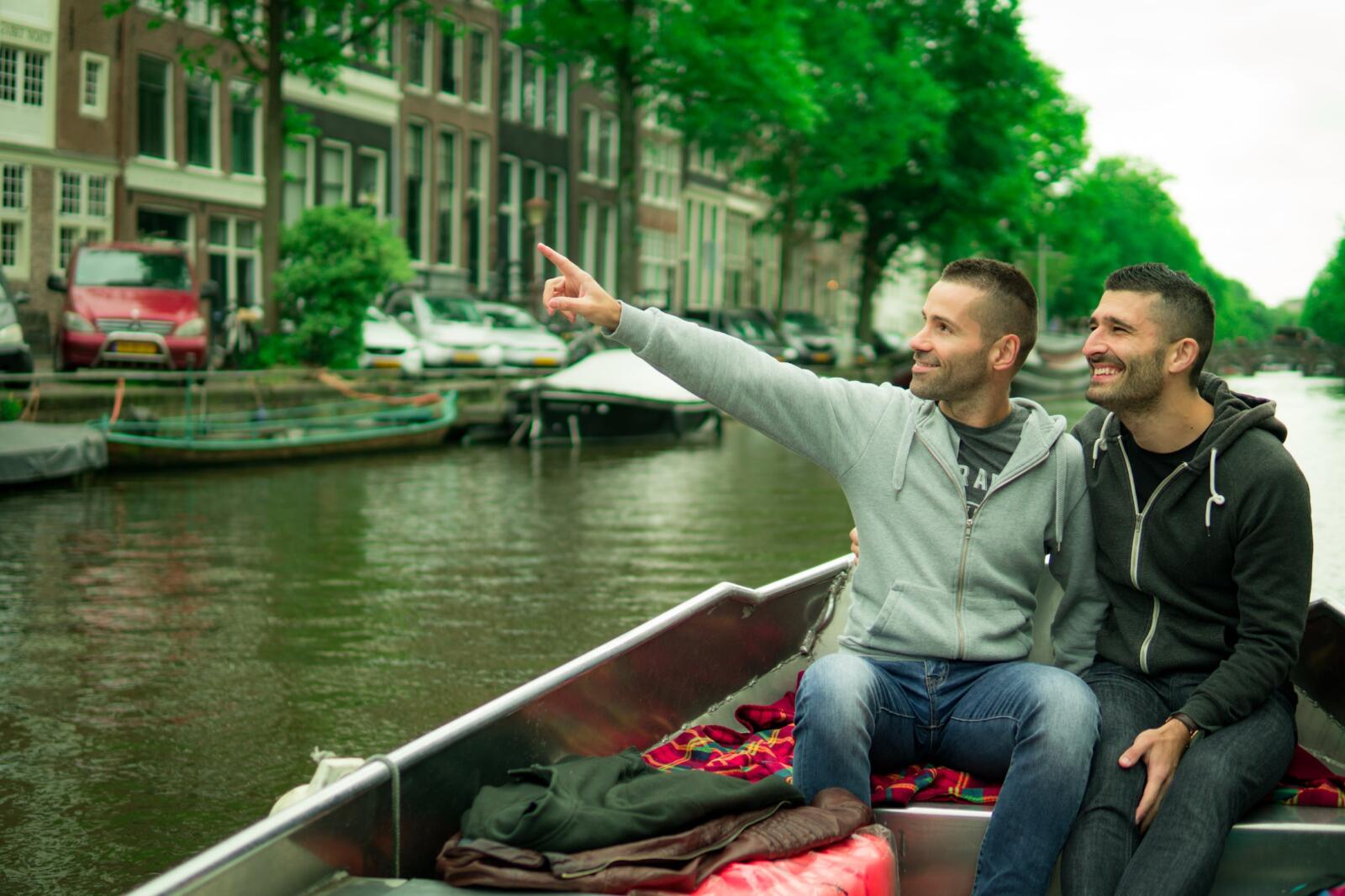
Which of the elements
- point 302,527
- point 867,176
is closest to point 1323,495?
point 302,527

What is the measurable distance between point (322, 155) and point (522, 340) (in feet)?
28.4

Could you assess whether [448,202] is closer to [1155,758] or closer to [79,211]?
[79,211]

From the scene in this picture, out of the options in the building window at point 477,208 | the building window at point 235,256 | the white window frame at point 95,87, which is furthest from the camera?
the building window at point 477,208

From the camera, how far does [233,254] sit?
29578 mm

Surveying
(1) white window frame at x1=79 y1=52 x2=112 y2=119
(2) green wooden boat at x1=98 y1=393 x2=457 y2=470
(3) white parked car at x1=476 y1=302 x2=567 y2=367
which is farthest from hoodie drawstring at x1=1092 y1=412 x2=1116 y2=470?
(1) white window frame at x1=79 y1=52 x2=112 y2=119

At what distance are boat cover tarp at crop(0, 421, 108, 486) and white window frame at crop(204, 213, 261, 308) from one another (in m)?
14.6

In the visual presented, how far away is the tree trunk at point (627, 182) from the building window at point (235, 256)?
22.2ft

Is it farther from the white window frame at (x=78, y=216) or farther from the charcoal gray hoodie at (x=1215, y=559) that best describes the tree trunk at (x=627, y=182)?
the charcoal gray hoodie at (x=1215, y=559)

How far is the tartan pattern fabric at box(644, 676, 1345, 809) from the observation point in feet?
10.8

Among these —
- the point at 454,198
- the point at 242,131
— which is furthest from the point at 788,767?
the point at 454,198

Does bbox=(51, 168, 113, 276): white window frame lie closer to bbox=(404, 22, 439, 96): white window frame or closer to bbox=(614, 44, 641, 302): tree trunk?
bbox=(614, 44, 641, 302): tree trunk

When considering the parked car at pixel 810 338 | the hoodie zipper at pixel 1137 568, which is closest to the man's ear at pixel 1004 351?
the hoodie zipper at pixel 1137 568

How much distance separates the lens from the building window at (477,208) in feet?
120

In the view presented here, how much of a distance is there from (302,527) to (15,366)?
5.24 metres
